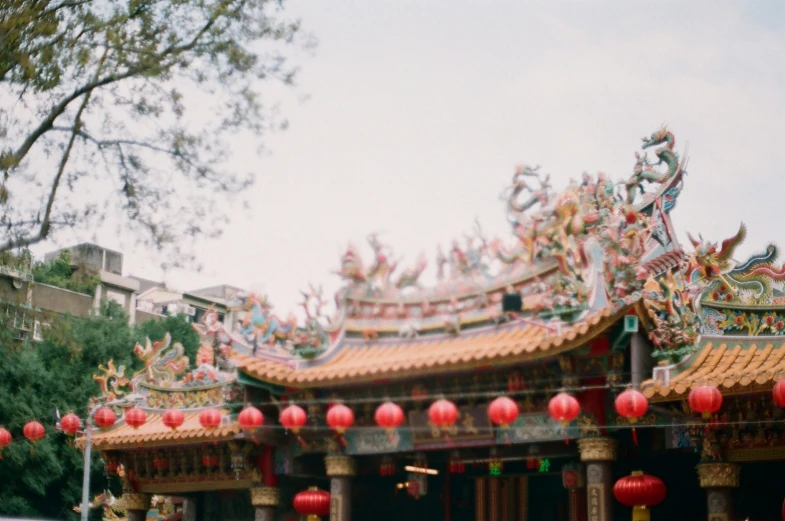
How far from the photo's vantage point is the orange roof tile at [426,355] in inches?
480

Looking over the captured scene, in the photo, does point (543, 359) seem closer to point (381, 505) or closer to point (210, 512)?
point (381, 505)

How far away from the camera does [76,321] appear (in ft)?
90.7

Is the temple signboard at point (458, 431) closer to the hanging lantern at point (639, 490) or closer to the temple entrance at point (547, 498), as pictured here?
the temple entrance at point (547, 498)

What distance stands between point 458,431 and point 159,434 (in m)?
5.12

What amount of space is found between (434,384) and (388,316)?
171 centimetres

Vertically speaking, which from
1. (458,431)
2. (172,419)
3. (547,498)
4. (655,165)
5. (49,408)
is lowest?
(547,498)

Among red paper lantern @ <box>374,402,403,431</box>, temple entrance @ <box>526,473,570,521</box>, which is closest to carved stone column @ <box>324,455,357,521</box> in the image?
red paper lantern @ <box>374,402,403,431</box>

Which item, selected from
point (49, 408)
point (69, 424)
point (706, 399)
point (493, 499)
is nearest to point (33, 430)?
point (69, 424)

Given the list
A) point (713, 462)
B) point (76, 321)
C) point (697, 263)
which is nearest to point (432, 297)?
point (697, 263)

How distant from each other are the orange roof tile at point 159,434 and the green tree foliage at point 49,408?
17.4ft

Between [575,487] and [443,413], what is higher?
[443,413]

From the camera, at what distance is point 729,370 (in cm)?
1177

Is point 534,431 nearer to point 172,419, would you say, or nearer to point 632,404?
point 632,404

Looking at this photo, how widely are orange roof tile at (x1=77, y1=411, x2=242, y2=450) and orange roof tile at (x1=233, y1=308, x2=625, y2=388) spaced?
128 centimetres
